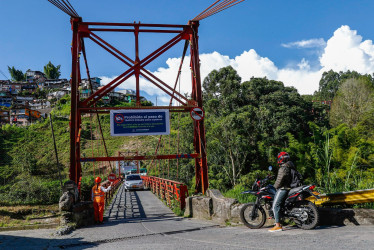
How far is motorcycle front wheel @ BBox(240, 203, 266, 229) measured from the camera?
5.70m

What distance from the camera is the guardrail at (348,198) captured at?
16.9ft

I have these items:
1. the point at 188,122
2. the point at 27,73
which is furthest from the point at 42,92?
the point at 188,122

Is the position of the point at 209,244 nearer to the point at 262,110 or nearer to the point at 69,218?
the point at 69,218

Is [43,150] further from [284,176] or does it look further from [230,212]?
[284,176]

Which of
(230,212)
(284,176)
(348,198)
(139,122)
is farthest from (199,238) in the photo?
(139,122)

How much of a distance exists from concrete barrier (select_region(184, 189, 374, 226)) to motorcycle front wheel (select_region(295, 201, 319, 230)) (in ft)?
1.49

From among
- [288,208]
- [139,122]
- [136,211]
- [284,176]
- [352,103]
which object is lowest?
[136,211]

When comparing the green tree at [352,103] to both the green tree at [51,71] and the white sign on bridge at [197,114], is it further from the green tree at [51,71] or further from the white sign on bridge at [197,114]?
the green tree at [51,71]

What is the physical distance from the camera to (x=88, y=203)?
7.96 meters

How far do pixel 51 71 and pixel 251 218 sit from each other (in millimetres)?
121384

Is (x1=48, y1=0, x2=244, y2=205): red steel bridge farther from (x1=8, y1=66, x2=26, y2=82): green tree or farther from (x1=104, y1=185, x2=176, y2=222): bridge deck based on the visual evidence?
(x1=8, y1=66, x2=26, y2=82): green tree

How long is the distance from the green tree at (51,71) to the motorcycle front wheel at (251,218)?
395 ft

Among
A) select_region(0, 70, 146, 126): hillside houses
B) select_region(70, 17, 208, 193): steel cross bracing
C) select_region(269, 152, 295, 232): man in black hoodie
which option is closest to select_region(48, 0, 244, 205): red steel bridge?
select_region(70, 17, 208, 193): steel cross bracing

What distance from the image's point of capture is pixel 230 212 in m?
6.49
